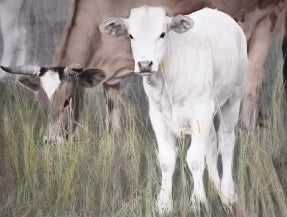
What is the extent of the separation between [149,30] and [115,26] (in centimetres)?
24

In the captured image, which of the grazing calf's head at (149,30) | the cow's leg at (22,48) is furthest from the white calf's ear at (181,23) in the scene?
the cow's leg at (22,48)

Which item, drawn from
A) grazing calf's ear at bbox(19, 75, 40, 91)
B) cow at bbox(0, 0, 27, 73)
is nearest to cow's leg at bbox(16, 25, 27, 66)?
cow at bbox(0, 0, 27, 73)

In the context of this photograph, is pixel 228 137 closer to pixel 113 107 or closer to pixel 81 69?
pixel 113 107

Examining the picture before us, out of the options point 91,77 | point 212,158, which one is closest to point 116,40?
point 91,77

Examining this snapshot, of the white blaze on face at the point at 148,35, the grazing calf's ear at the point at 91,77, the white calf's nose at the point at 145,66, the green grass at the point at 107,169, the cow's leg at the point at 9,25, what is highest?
the cow's leg at the point at 9,25

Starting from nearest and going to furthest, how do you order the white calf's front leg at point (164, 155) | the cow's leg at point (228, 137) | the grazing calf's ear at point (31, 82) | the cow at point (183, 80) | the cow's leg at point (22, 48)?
the cow at point (183, 80)
the white calf's front leg at point (164, 155)
the cow's leg at point (228, 137)
the grazing calf's ear at point (31, 82)
the cow's leg at point (22, 48)

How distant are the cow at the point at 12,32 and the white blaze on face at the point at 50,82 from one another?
0.77 ft

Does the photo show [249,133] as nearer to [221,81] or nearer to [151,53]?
[221,81]

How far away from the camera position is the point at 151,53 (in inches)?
192

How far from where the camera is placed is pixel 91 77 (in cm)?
546

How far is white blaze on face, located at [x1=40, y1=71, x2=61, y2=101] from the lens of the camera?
209 inches

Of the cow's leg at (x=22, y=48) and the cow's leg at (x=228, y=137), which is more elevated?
the cow's leg at (x=22, y=48)

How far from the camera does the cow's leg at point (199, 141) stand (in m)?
5.02

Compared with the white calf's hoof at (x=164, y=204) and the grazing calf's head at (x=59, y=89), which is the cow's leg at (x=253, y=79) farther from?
the grazing calf's head at (x=59, y=89)
